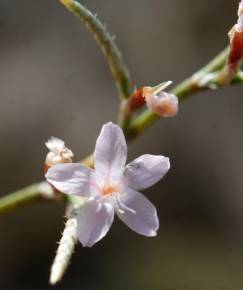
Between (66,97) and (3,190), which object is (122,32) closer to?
(66,97)

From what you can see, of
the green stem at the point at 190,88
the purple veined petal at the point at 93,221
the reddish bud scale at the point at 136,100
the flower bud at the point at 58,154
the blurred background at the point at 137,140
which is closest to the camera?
the purple veined petal at the point at 93,221

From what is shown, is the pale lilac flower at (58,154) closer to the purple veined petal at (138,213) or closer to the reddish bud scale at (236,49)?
the purple veined petal at (138,213)

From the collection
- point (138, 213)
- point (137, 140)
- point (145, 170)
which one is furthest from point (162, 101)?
point (137, 140)

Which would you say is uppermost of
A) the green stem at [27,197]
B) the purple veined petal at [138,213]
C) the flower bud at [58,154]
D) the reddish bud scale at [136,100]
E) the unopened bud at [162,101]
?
the flower bud at [58,154]

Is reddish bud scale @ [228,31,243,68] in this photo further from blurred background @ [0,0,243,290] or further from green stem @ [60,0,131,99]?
blurred background @ [0,0,243,290]

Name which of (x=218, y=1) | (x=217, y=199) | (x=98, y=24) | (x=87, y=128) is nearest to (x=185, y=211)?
(x=217, y=199)

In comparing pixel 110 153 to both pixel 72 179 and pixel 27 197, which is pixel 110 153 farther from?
pixel 27 197

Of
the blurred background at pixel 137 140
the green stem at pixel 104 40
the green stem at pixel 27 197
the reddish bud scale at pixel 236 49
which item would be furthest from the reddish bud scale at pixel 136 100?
the blurred background at pixel 137 140

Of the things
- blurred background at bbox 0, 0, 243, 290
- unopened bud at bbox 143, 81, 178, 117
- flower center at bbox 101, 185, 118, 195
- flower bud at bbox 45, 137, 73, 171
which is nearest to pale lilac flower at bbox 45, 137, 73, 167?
flower bud at bbox 45, 137, 73, 171
